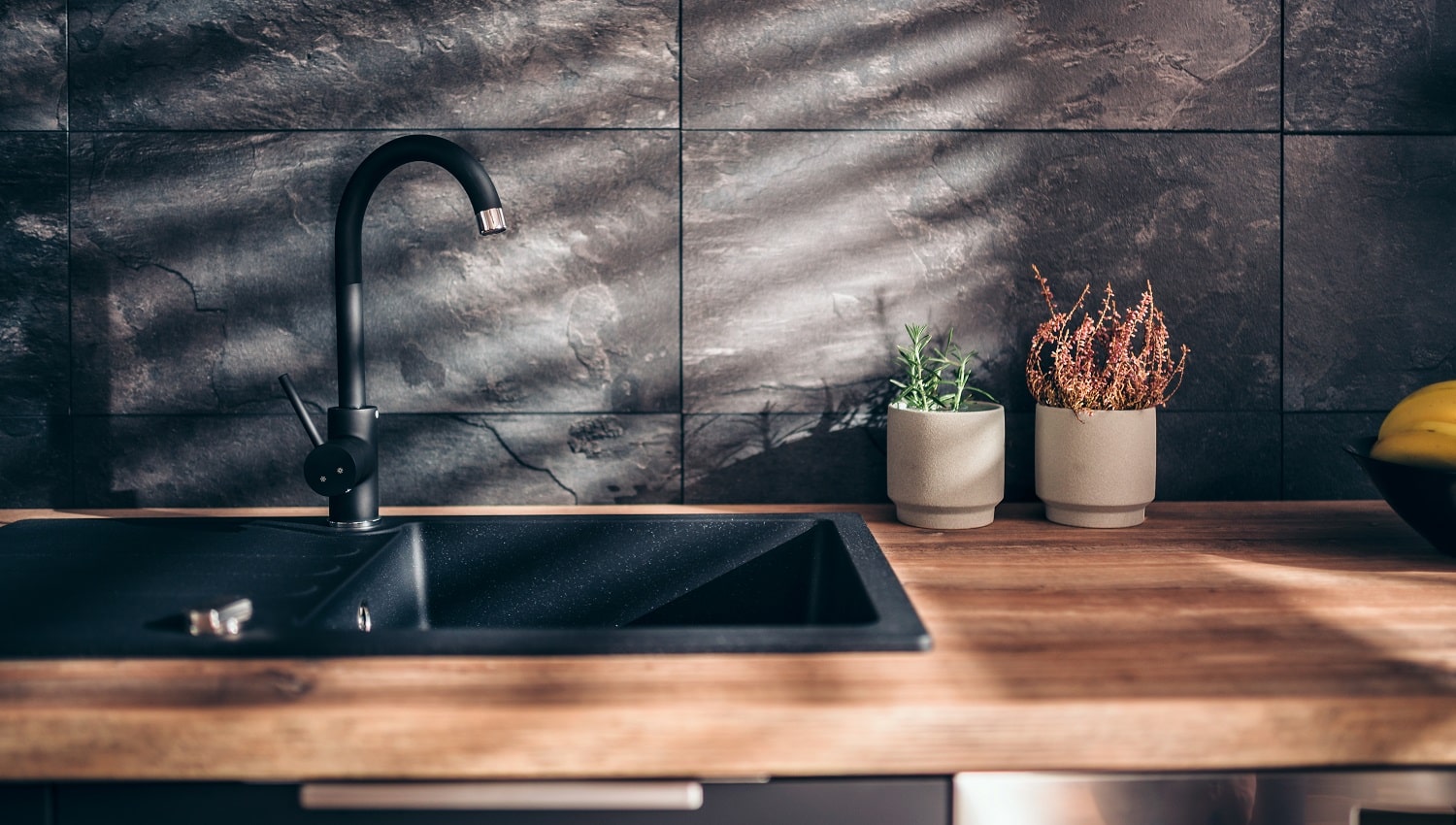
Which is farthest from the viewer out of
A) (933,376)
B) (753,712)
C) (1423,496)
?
(933,376)

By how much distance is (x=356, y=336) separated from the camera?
1.17 meters

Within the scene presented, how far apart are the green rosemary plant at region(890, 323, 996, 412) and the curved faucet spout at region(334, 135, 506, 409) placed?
1.72 feet

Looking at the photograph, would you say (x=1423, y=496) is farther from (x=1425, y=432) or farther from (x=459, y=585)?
(x=459, y=585)

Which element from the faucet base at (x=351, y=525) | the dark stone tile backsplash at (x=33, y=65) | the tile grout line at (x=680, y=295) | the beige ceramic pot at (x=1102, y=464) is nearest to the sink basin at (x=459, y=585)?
the faucet base at (x=351, y=525)

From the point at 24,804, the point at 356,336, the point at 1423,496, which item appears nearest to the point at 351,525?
the point at 356,336

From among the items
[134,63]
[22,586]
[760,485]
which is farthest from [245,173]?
[760,485]

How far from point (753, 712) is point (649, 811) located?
0.11m

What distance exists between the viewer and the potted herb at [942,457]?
1.19 meters

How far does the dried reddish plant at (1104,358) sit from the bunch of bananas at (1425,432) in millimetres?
244

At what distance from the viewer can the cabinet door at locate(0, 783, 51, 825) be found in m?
0.71

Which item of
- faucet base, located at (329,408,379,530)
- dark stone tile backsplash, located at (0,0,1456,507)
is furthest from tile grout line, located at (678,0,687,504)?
faucet base, located at (329,408,379,530)

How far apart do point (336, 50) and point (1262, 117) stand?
121 cm

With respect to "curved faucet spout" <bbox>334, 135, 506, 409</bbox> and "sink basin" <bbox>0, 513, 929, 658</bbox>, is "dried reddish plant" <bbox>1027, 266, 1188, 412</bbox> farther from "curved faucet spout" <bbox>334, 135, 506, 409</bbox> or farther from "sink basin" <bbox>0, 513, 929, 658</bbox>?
"curved faucet spout" <bbox>334, 135, 506, 409</bbox>

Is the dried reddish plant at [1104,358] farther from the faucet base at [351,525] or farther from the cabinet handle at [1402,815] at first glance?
the faucet base at [351,525]
